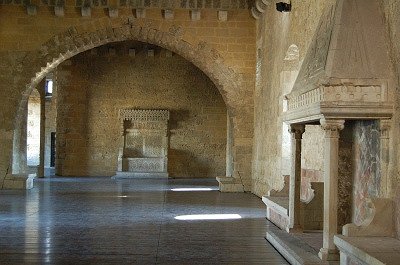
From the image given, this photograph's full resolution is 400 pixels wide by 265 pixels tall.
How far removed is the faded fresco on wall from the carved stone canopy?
32 centimetres

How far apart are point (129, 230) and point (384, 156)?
10.9 feet

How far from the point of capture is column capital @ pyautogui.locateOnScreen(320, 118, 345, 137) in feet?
14.2

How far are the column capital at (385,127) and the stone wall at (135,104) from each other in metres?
12.9

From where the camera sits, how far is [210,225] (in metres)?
6.89

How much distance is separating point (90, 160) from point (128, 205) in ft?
27.2

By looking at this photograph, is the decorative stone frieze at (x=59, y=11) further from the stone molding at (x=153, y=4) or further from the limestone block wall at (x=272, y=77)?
the limestone block wall at (x=272, y=77)

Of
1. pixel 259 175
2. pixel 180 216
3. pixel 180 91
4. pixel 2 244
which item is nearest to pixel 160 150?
pixel 180 91

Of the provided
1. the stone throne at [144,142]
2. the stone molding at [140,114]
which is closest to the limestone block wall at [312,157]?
the stone throne at [144,142]

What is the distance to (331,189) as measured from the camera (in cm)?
437

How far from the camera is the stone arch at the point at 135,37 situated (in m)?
12.0

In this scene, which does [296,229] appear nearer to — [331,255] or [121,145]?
[331,255]

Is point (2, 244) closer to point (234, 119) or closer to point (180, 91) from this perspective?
point (234, 119)

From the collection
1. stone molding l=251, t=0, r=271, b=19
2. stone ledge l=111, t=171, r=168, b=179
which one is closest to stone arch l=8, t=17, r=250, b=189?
stone molding l=251, t=0, r=271, b=19

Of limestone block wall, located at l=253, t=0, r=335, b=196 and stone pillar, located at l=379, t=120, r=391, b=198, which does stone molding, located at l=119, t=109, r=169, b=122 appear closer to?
limestone block wall, located at l=253, t=0, r=335, b=196
